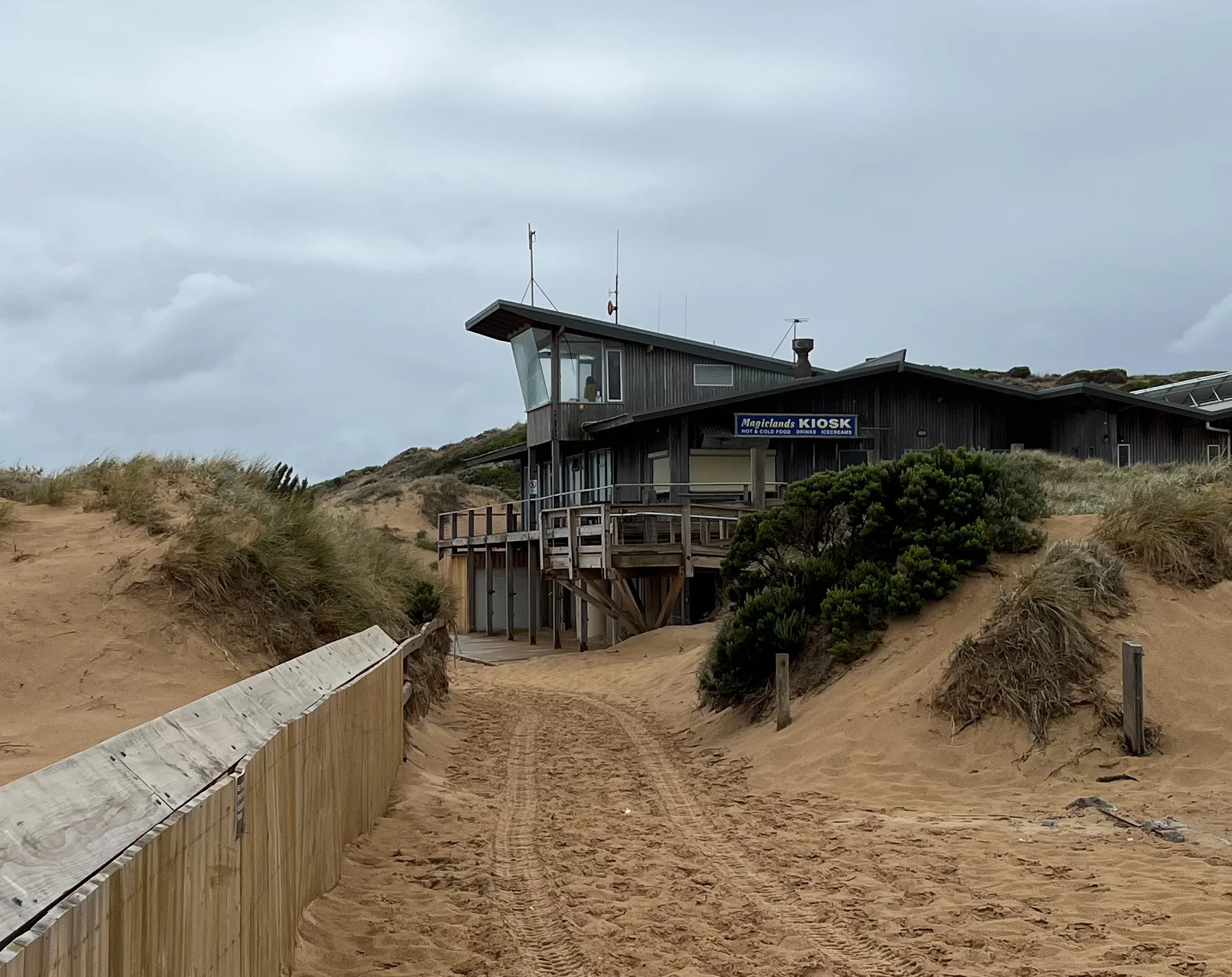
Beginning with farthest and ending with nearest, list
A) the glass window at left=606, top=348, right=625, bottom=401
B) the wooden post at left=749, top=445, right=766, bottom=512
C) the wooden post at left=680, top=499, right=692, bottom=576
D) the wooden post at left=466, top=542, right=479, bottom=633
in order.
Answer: the wooden post at left=466, top=542, right=479, bottom=633 → the glass window at left=606, top=348, right=625, bottom=401 → the wooden post at left=749, top=445, right=766, bottom=512 → the wooden post at left=680, top=499, right=692, bottom=576

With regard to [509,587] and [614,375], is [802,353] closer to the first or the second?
[614,375]

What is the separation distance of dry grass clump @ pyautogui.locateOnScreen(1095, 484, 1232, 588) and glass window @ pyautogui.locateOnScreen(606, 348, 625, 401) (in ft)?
62.9

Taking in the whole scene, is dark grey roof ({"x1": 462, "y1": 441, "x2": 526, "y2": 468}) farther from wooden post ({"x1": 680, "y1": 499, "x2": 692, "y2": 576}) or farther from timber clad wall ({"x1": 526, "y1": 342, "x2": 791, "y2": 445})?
wooden post ({"x1": 680, "y1": 499, "x2": 692, "y2": 576})

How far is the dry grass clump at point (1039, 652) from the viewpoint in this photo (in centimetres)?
1053

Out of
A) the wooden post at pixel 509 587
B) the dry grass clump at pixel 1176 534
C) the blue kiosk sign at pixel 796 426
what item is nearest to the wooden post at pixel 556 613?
the wooden post at pixel 509 587

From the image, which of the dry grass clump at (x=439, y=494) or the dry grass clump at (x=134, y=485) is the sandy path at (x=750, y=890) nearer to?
the dry grass clump at (x=134, y=485)

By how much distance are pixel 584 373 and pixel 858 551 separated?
1809 cm

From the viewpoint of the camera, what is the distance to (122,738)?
3459mm

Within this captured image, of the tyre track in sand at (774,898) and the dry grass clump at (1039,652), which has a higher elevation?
the dry grass clump at (1039,652)

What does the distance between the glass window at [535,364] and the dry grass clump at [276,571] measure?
1855 centimetres

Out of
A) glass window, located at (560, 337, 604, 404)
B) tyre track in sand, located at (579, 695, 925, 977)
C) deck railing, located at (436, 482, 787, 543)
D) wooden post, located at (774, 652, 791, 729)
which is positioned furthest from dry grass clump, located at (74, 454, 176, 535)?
glass window, located at (560, 337, 604, 404)

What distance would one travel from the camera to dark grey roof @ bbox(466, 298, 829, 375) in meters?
30.6

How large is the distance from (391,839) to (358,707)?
3.76 ft

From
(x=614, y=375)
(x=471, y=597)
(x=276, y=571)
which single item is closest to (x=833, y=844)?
(x=276, y=571)
